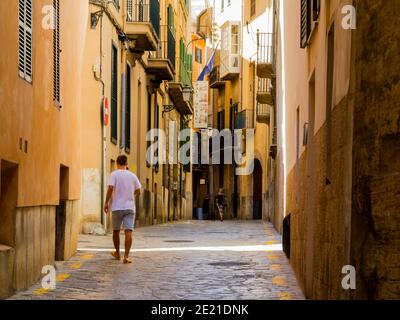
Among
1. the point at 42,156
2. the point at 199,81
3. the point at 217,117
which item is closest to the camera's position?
the point at 42,156

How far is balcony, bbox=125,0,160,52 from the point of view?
22.2m

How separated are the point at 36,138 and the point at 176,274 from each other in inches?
108

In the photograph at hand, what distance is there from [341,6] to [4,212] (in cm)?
420

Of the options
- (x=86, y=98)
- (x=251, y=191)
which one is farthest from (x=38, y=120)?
(x=251, y=191)

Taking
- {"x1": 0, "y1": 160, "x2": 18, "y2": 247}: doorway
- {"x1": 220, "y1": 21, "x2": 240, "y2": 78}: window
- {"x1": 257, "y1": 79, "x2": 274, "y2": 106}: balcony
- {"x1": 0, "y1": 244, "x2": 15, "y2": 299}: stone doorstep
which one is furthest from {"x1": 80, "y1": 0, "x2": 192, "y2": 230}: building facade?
{"x1": 220, "y1": 21, "x2": 240, "y2": 78}: window

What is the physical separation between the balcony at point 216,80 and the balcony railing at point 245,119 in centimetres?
686

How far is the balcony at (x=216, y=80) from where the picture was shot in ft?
175

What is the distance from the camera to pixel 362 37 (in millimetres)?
4871

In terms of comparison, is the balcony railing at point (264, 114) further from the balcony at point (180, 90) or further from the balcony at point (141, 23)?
the balcony at point (141, 23)

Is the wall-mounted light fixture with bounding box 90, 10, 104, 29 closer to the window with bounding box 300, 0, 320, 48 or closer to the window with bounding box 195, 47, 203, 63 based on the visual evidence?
the window with bounding box 300, 0, 320, 48

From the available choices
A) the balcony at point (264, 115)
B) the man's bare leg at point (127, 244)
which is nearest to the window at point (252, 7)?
the balcony at point (264, 115)

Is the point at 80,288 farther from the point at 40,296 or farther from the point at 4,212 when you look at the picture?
the point at 4,212

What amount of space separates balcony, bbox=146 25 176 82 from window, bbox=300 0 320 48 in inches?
677

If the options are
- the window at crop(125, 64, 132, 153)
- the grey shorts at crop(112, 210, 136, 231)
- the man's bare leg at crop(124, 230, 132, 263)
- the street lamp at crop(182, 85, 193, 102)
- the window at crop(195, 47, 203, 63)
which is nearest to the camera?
the man's bare leg at crop(124, 230, 132, 263)
